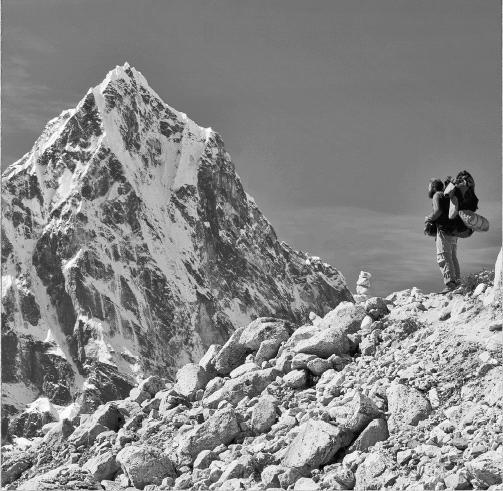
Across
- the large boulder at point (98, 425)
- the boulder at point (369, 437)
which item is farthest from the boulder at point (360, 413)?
the large boulder at point (98, 425)

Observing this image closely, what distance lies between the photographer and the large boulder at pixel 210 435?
1927cm

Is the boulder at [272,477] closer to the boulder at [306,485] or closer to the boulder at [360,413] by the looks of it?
the boulder at [306,485]

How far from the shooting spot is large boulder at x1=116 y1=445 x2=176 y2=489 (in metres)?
18.8

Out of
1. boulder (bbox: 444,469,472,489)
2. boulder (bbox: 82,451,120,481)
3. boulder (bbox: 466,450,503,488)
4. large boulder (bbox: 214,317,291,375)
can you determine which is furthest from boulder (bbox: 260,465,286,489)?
large boulder (bbox: 214,317,291,375)

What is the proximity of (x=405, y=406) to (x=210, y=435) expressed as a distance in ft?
12.4

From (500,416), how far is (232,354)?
8515 mm

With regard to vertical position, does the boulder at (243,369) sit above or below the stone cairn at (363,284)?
below

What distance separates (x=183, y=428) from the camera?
67.4 feet

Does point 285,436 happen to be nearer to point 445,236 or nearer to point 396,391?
point 396,391

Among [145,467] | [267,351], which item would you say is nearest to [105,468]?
[145,467]

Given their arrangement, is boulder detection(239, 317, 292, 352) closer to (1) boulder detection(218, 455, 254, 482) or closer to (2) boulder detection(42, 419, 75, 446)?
(2) boulder detection(42, 419, 75, 446)

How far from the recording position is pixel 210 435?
19391mm

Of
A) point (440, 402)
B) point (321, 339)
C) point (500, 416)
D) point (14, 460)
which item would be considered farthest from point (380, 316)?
point (14, 460)

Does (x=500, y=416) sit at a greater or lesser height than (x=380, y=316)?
lesser
